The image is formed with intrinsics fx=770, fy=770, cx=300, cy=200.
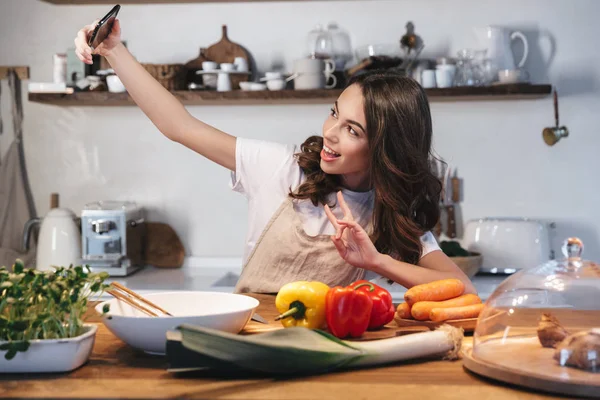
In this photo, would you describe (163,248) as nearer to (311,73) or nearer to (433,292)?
(311,73)

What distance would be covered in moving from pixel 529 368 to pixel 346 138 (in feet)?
3.15

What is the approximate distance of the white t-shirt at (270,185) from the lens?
83.0 inches

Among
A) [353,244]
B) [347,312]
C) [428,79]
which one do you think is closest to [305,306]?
[347,312]

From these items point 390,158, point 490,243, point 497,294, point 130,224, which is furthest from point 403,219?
point 130,224

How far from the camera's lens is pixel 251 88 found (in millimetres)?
3326

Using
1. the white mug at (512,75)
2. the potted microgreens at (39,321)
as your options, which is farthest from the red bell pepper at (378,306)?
the white mug at (512,75)

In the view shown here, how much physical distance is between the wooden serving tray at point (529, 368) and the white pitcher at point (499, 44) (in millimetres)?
2322

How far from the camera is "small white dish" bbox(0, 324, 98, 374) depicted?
3.57ft

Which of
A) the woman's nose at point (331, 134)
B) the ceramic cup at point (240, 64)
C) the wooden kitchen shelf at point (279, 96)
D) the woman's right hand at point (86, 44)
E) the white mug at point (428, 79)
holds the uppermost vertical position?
the ceramic cup at point (240, 64)

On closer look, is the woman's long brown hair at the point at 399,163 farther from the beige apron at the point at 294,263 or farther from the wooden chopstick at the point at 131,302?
the wooden chopstick at the point at 131,302

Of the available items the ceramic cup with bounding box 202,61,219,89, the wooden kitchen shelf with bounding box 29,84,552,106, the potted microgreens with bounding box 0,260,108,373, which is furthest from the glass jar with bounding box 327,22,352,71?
the potted microgreens with bounding box 0,260,108,373

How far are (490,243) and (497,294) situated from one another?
199cm

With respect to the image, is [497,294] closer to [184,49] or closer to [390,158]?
[390,158]

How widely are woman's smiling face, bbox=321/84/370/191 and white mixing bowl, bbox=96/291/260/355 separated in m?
0.62
